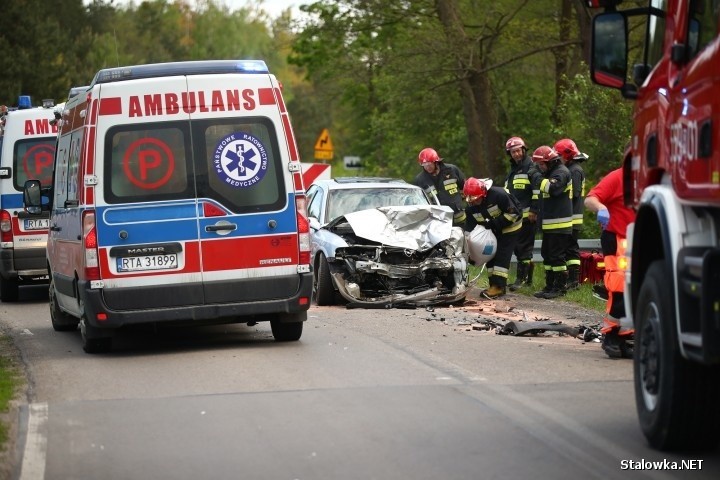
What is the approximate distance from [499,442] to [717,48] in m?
2.68

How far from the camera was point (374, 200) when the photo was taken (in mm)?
17516

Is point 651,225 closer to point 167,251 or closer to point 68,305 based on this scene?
point 167,251

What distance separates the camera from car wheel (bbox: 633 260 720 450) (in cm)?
655

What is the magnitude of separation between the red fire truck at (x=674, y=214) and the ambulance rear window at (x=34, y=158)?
41.6ft

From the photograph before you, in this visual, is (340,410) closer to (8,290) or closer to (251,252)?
(251,252)

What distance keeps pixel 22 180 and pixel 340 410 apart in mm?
11535

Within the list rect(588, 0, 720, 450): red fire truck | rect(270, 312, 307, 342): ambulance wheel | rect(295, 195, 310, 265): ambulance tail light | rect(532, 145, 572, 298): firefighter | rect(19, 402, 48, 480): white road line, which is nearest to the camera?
rect(588, 0, 720, 450): red fire truck

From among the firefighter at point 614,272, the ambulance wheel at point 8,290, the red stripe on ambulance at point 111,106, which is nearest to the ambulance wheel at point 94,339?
the red stripe on ambulance at point 111,106

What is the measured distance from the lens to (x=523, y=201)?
61.7 feet

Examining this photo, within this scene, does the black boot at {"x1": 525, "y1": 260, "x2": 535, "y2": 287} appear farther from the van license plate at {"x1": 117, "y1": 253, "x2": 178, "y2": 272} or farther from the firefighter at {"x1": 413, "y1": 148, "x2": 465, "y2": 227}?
the van license plate at {"x1": 117, "y1": 253, "x2": 178, "y2": 272}

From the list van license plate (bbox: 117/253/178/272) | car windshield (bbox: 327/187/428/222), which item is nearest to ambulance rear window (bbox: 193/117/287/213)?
van license plate (bbox: 117/253/178/272)

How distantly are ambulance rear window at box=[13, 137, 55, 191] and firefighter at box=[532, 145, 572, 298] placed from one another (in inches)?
272

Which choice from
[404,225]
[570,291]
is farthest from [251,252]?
[570,291]

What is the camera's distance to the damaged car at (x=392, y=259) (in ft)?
51.3
